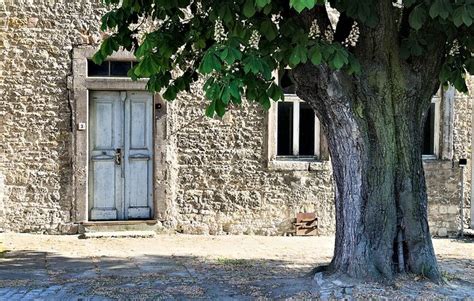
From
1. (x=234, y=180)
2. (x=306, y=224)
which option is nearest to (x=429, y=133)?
(x=306, y=224)

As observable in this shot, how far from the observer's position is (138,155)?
9727 mm

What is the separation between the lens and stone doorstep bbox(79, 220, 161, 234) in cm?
941

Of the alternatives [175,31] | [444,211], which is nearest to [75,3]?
[175,31]

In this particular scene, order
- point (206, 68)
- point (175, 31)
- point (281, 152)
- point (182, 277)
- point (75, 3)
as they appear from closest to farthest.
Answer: point (206, 68)
point (175, 31)
point (182, 277)
point (75, 3)
point (281, 152)

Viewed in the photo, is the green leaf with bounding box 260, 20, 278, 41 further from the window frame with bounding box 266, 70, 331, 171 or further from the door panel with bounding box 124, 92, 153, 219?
the door panel with bounding box 124, 92, 153, 219

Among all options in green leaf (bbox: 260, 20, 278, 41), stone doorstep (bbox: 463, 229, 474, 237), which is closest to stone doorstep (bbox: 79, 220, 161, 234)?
green leaf (bbox: 260, 20, 278, 41)

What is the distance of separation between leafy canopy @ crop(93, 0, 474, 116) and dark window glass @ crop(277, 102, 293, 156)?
4.03 metres

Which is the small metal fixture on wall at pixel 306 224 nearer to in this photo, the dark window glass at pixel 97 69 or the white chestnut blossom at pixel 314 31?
the dark window glass at pixel 97 69

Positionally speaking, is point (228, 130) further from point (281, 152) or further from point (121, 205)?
point (121, 205)

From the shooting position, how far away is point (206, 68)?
4.46 metres

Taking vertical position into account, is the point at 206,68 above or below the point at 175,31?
below

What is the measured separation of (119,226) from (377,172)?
5.10 m

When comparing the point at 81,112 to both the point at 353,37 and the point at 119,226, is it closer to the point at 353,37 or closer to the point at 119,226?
the point at 119,226

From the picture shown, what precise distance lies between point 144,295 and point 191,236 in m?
3.91
